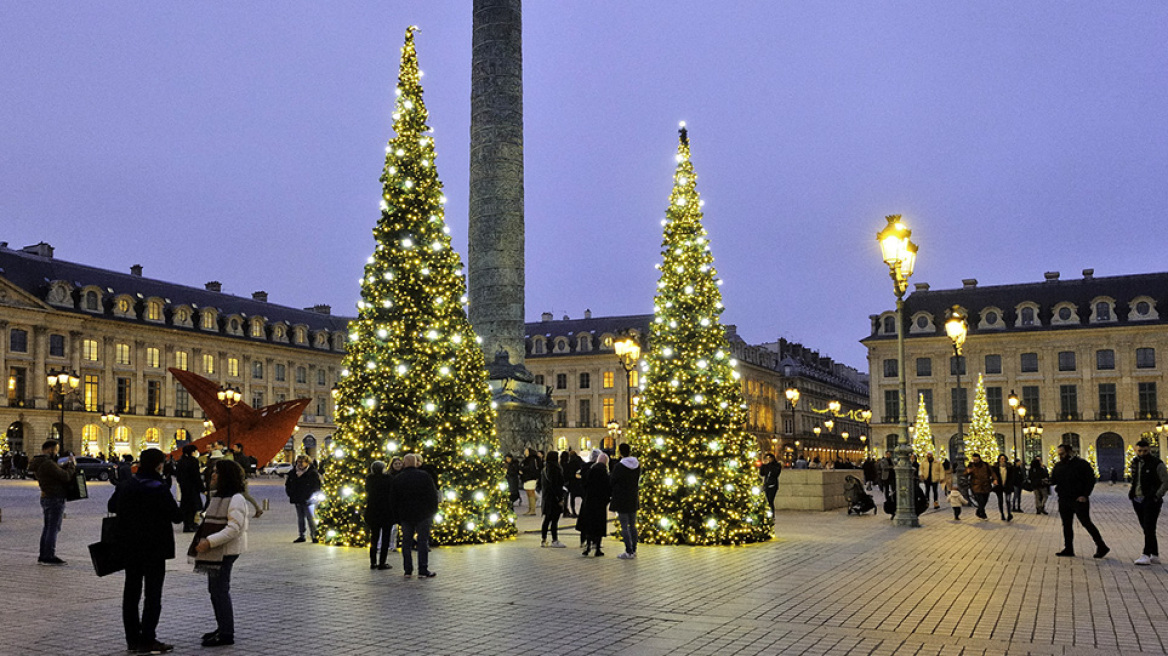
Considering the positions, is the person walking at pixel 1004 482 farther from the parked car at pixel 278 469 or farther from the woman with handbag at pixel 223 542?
the parked car at pixel 278 469

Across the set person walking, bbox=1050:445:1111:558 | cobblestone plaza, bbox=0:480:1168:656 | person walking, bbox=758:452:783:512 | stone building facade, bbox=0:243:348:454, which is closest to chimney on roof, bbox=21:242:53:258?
stone building facade, bbox=0:243:348:454

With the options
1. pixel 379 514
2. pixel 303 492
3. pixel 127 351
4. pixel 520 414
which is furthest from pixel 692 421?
pixel 127 351

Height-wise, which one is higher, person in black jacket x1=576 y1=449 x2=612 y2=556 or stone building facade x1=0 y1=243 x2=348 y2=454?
stone building facade x1=0 y1=243 x2=348 y2=454

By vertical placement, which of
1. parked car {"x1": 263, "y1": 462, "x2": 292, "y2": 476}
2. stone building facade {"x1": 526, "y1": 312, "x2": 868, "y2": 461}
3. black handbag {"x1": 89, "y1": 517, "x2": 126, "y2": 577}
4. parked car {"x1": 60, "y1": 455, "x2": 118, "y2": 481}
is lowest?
parked car {"x1": 263, "y1": 462, "x2": 292, "y2": 476}

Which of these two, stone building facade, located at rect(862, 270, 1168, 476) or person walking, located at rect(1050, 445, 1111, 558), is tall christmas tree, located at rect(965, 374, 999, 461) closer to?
person walking, located at rect(1050, 445, 1111, 558)

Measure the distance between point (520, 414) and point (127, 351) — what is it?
51116mm

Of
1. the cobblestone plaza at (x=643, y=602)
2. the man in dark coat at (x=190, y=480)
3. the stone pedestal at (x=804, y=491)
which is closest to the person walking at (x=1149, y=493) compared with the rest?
the cobblestone plaza at (x=643, y=602)

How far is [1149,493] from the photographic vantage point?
46.3ft

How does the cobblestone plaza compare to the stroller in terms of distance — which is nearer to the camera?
the cobblestone plaza

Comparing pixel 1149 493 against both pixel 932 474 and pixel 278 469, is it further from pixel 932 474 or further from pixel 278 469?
pixel 278 469

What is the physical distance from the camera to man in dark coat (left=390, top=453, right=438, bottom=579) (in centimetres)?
1260

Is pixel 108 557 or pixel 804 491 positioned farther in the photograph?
pixel 804 491

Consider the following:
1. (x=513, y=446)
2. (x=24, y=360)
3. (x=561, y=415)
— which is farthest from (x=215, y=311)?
(x=513, y=446)

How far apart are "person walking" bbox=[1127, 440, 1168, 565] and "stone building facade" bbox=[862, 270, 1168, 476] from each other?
206 feet
